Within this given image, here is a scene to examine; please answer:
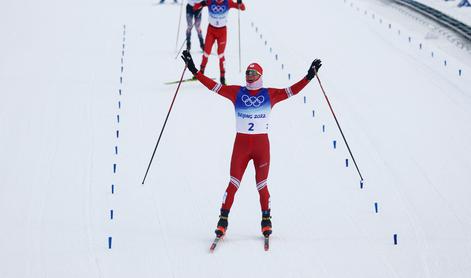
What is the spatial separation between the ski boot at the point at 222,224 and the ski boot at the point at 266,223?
1.39 feet

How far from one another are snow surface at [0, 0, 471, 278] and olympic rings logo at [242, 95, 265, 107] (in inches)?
63.1

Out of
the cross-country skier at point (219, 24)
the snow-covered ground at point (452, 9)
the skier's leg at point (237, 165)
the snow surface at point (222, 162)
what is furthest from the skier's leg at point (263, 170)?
the snow-covered ground at point (452, 9)

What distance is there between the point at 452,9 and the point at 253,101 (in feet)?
67.2

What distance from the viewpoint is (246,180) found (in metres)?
12.1

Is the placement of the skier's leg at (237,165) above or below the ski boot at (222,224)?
above

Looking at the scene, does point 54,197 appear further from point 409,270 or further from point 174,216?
point 409,270

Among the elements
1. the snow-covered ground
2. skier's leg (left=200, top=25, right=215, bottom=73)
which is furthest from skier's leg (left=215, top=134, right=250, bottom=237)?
the snow-covered ground

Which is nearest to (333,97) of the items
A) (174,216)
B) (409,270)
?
(174,216)

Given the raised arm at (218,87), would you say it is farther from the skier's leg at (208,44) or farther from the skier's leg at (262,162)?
the skier's leg at (208,44)

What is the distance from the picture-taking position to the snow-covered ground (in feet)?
88.1

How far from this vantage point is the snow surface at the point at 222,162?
957 centimetres

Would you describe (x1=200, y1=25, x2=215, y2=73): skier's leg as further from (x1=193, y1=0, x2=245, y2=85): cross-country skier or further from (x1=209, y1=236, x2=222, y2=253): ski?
(x1=209, y1=236, x2=222, y2=253): ski

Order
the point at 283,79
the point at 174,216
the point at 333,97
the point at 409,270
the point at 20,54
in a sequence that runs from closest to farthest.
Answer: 1. the point at 409,270
2. the point at 174,216
3. the point at 333,97
4. the point at 283,79
5. the point at 20,54

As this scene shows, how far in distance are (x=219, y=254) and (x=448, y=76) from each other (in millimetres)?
10427
